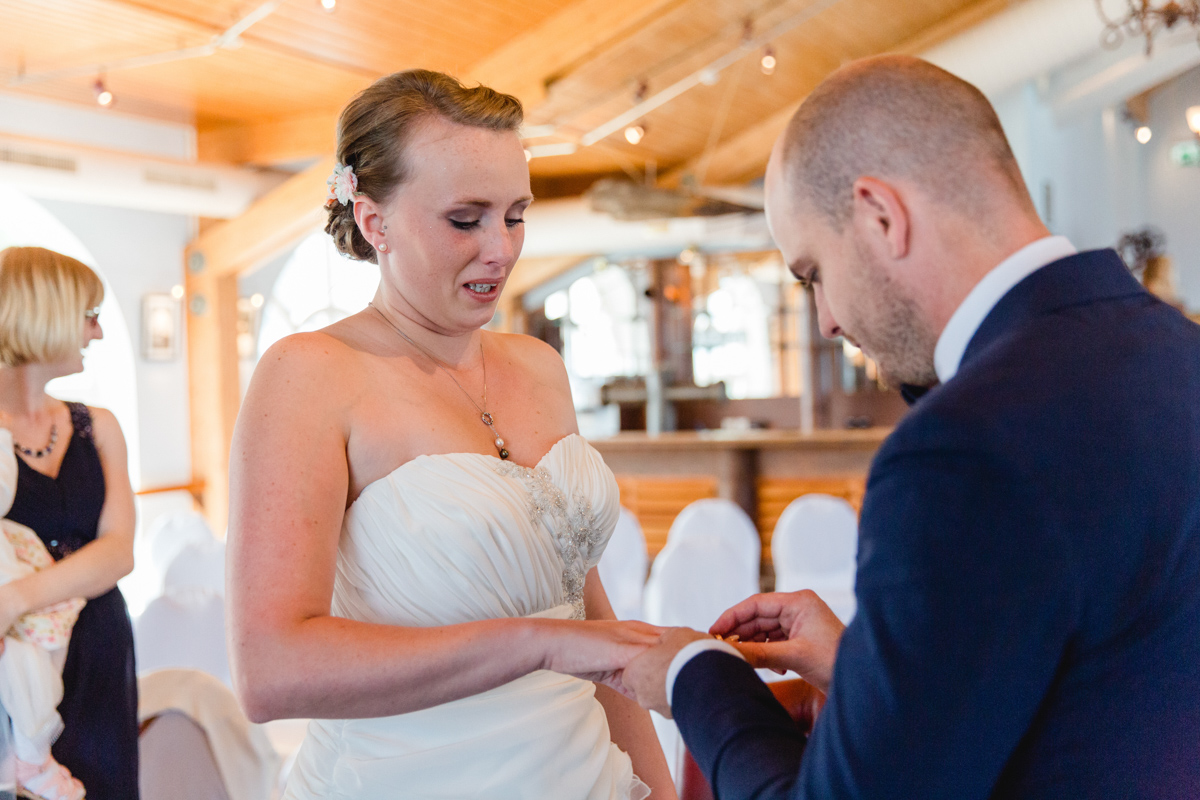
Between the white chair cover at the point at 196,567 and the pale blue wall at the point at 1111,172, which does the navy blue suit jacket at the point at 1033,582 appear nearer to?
the white chair cover at the point at 196,567

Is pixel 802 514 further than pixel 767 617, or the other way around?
pixel 802 514

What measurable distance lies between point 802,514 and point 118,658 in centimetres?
337

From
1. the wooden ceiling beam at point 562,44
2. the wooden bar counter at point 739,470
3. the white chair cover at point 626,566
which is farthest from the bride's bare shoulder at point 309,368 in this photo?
the wooden bar counter at point 739,470

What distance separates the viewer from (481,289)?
5.32 feet

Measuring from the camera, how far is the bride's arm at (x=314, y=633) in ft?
4.13

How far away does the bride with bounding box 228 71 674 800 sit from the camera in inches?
50.7

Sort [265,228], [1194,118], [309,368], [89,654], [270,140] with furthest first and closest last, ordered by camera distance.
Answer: [270,140]
[265,228]
[1194,118]
[89,654]
[309,368]

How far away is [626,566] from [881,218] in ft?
13.0

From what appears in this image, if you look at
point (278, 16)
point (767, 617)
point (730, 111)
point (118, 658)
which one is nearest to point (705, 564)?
point (118, 658)

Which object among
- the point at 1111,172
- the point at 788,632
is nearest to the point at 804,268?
the point at 788,632

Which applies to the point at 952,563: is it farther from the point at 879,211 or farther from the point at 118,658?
the point at 118,658

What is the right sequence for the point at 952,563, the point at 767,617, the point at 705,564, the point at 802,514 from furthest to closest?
the point at 802,514, the point at 705,564, the point at 767,617, the point at 952,563

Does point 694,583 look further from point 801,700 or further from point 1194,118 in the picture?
point 1194,118

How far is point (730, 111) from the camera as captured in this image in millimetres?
10352
